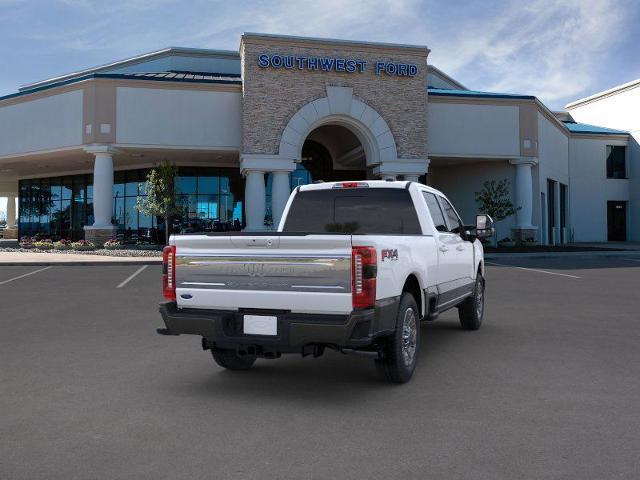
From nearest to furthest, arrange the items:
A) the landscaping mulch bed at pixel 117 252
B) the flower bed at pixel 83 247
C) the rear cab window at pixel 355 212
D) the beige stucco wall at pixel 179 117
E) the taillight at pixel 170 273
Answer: the taillight at pixel 170 273 < the rear cab window at pixel 355 212 < the landscaping mulch bed at pixel 117 252 < the flower bed at pixel 83 247 < the beige stucco wall at pixel 179 117

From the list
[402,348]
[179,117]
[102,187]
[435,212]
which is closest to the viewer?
[402,348]

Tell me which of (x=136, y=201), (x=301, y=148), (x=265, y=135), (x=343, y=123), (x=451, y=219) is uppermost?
(x=343, y=123)

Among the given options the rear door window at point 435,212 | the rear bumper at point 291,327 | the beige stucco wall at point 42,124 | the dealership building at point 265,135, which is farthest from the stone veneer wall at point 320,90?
the rear bumper at point 291,327

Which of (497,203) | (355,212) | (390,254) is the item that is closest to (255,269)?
(390,254)

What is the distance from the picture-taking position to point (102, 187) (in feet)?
93.8

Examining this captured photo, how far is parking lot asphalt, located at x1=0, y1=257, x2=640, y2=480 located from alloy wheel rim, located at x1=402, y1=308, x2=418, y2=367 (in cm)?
28

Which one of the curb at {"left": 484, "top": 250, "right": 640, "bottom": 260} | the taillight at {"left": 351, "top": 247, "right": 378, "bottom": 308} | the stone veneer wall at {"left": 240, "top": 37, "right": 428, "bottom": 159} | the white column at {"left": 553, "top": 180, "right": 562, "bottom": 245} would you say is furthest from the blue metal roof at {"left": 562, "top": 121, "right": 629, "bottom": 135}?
the taillight at {"left": 351, "top": 247, "right": 378, "bottom": 308}

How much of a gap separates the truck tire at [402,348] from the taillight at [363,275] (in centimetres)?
68

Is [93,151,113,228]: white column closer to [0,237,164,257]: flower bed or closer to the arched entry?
[0,237,164,257]: flower bed

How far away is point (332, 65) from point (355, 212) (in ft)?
71.9

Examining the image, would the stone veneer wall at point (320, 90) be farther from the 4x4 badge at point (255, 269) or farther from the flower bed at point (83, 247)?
the 4x4 badge at point (255, 269)

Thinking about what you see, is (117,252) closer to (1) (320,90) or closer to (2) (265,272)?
(1) (320,90)

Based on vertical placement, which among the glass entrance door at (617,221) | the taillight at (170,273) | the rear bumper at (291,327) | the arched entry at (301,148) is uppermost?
the arched entry at (301,148)

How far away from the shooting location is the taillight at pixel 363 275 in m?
4.98
